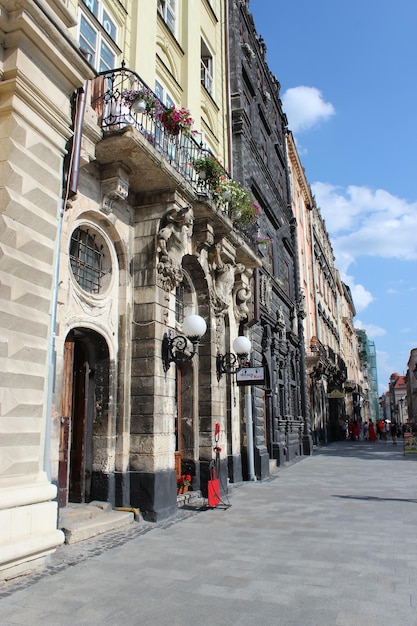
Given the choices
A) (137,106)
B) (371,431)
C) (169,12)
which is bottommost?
(371,431)

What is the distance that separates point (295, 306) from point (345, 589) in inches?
798

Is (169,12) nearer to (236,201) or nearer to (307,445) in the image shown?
(236,201)

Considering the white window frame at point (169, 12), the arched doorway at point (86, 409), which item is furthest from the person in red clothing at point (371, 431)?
the arched doorway at point (86, 409)

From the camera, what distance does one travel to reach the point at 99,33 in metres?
9.05

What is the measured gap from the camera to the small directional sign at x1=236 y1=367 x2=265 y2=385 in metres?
11.8

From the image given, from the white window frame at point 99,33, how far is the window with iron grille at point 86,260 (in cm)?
315

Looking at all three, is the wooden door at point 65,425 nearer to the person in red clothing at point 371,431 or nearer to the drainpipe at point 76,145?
the drainpipe at point 76,145

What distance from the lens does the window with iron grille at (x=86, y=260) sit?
8.05 meters

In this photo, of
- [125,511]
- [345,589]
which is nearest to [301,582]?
[345,589]

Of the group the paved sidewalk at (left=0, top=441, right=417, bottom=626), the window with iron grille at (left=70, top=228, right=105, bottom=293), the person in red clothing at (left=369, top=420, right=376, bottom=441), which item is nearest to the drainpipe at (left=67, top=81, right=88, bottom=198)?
the window with iron grille at (left=70, top=228, right=105, bottom=293)

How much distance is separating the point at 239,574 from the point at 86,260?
5.41 metres

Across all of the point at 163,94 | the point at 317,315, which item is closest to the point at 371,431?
the point at 317,315

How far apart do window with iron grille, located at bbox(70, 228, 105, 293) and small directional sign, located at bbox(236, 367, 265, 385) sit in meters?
4.84

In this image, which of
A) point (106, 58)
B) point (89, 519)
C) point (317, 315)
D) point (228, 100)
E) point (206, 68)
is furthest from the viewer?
point (317, 315)
